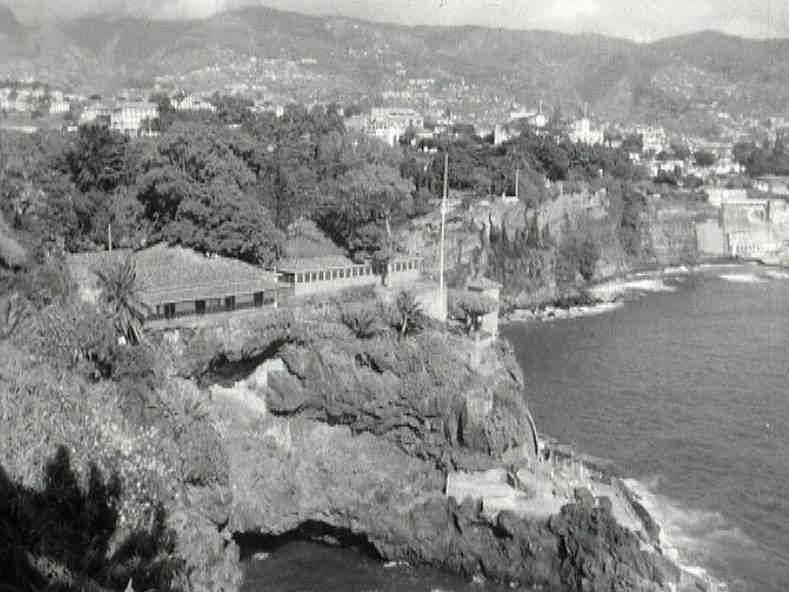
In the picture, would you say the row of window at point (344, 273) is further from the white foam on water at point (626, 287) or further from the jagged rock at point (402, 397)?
the white foam on water at point (626, 287)

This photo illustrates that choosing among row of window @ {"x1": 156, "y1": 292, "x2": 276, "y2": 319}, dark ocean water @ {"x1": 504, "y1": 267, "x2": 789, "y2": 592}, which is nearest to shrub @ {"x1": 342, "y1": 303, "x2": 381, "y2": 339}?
row of window @ {"x1": 156, "y1": 292, "x2": 276, "y2": 319}

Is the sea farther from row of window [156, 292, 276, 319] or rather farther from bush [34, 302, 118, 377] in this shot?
row of window [156, 292, 276, 319]

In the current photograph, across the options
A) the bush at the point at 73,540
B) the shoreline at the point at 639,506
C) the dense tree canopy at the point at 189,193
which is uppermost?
the dense tree canopy at the point at 189,193

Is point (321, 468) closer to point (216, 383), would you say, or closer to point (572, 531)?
point (216, 383)

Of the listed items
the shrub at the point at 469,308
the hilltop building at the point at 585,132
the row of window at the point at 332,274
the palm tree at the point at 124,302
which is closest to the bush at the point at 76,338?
the palm tree at the point at 124,302

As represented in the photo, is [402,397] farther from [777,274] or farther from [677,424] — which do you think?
[777,274]

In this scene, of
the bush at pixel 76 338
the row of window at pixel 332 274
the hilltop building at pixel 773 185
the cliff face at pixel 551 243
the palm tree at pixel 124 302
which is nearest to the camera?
the bush at pixel 76 338
